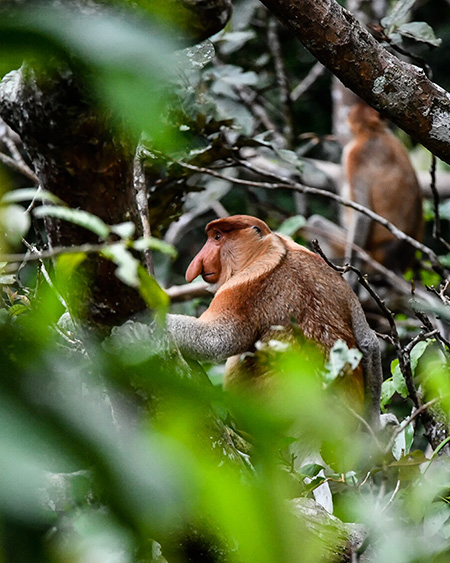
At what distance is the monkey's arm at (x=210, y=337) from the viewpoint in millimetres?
2295

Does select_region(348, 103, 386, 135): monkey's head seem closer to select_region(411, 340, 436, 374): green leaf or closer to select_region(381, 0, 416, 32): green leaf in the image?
select_region(381, 0, 416, 32): green leaf

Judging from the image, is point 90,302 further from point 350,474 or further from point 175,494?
point 350,474

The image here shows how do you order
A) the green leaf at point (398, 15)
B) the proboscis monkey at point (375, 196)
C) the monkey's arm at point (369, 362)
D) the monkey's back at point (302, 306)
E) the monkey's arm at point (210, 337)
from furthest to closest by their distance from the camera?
the proboscis monkey at point (375, 196) → the green leaf at point (398, 15) → the monkey's arm at point (369, 362) → the monkey's back at point (302, 306) → the monkey's arm at point (210, 337)

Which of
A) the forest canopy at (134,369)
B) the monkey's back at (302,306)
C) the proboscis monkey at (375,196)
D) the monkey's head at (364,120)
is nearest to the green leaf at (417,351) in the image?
the forest canopy at (134,369)

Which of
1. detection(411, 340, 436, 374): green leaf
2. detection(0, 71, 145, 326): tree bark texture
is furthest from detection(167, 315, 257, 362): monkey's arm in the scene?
detection(0, 71, 145, 326): tree bark texture

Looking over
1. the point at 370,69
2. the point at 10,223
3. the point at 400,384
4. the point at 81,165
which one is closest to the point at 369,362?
the point at 400,384

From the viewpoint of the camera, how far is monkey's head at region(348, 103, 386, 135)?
667 centimetres

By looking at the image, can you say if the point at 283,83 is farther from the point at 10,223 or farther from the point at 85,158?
the point at 10,223

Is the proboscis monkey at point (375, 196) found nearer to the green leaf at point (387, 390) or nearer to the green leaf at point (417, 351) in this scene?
the green leaf at point (387, 390)

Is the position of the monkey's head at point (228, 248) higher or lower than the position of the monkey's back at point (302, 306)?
lower

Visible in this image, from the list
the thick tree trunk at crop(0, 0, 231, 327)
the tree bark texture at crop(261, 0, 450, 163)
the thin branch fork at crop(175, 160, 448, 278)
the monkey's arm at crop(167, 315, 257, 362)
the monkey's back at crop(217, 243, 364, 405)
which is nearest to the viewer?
the thick tree trunk at crop(0, 0, 231, 327)

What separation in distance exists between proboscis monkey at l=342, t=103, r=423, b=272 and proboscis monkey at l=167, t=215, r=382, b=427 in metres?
3.65

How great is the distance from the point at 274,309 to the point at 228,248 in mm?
455

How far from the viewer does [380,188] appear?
646cm
